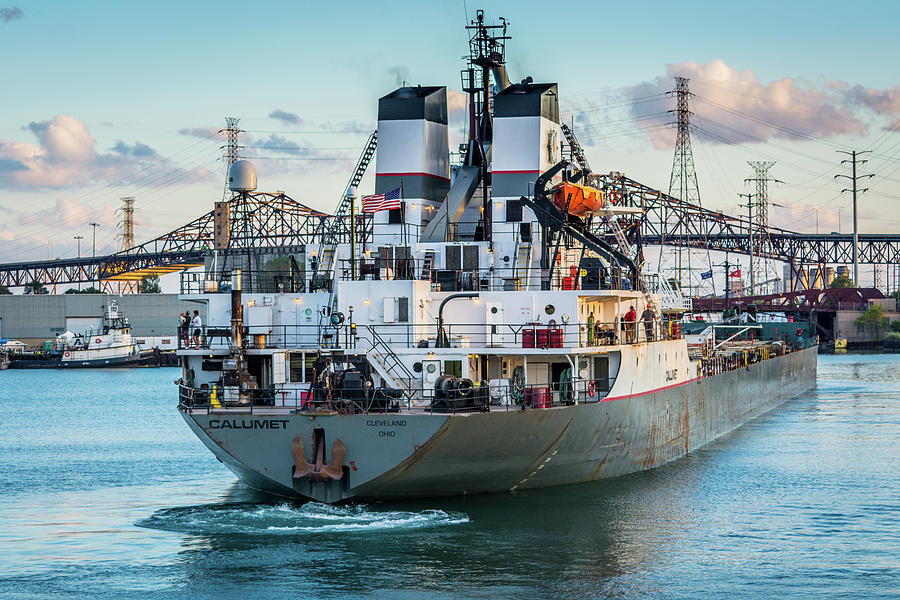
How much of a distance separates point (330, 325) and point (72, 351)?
300 ft

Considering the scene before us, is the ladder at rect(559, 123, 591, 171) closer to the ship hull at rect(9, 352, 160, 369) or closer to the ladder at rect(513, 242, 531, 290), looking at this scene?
the ladder at rect(513, 242, 531, 290)

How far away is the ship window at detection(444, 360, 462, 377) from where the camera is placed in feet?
88.8

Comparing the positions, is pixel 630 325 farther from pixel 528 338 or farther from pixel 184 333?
pixel 184 333

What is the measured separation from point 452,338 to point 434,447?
4760 mm

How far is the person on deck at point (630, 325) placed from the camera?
30.2m

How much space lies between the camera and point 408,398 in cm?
2470

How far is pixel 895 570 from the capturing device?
2127 cm

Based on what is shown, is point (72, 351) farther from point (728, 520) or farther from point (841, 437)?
point (728, 520)

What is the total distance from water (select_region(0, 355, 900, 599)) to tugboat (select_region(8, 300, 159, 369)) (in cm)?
7861

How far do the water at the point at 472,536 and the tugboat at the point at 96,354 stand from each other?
78.6 m

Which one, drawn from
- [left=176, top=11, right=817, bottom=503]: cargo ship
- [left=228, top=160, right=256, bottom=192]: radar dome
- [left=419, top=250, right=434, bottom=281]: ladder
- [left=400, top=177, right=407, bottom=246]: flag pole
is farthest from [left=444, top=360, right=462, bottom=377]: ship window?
[left=228, top=160, right=256, bottom=192]: radar dome

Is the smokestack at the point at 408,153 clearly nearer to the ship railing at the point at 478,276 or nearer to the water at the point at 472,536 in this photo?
the ship railing at the point at 478,276

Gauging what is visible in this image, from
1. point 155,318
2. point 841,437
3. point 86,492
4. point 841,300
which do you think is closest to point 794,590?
point 86,492

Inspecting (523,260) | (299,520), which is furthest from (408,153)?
(299,520)
